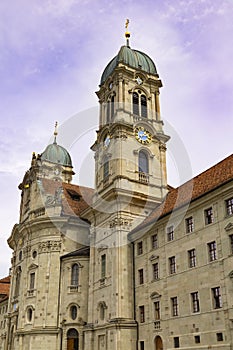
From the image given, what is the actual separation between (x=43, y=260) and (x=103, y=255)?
908 centimetres

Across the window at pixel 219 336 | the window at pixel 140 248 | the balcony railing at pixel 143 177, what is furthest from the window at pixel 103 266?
the window at pixel 219 336

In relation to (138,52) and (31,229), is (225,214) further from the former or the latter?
(138,52)

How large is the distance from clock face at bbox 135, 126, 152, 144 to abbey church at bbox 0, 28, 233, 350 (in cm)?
14

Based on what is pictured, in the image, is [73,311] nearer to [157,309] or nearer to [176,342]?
[157,309]

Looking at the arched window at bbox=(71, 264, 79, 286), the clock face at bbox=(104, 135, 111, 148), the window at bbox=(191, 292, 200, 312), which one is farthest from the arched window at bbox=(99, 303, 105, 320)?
the clock face at bbox=(104, 135, 111, 148)

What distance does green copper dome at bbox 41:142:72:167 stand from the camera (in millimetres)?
87562

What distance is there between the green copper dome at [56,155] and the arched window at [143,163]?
40.8 metres

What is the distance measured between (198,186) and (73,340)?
21698 mm

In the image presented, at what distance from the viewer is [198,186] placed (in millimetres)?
38156

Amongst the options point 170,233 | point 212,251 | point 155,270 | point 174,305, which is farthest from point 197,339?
point 170,233

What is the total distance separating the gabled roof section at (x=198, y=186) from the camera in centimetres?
3441

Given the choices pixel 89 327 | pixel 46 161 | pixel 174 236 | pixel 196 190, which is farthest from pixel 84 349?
pixel 46 161

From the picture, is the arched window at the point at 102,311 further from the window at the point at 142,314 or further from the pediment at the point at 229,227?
the pediment at the point at 229,227

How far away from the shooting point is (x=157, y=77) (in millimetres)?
56062
